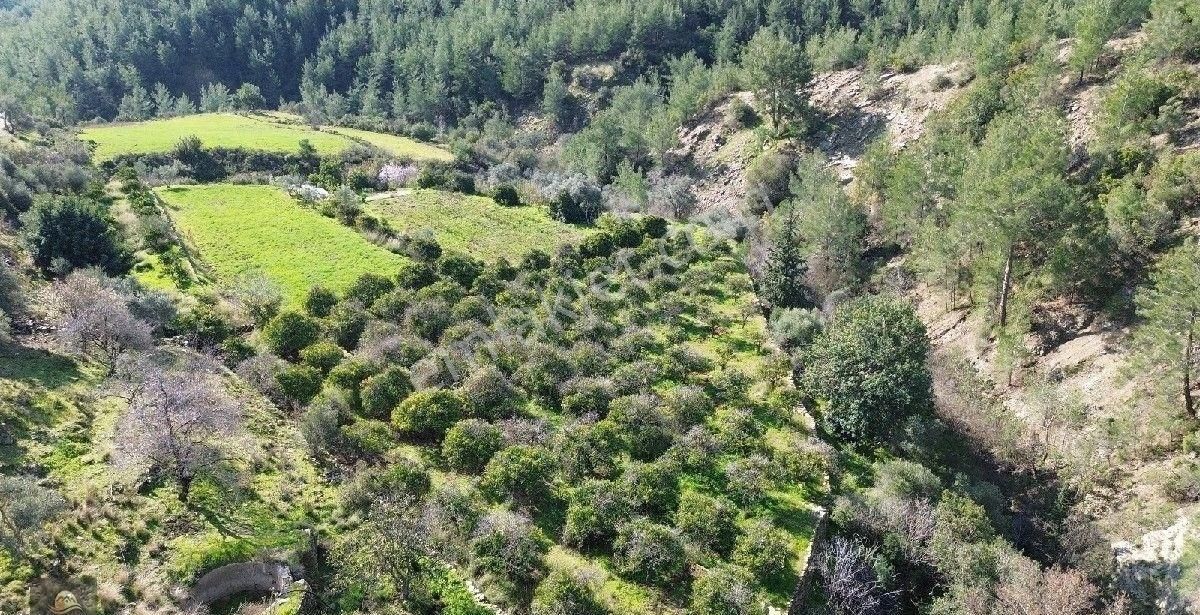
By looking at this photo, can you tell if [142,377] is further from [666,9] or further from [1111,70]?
[666,9]

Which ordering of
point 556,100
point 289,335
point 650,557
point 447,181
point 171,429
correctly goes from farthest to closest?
point 556,100
point 447,181
point 289,335
point 650,557
point 171,429

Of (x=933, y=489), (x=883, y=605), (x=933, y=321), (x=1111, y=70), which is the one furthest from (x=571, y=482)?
(x=1111, y=70)

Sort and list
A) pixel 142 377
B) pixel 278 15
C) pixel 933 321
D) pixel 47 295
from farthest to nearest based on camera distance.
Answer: pixel 278 15
pixel 933 321
pixel 47 295
pixel 142 377

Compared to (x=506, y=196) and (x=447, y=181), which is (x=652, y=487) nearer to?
(x=506, y=196)

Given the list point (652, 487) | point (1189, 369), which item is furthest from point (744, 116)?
point (652, 487)

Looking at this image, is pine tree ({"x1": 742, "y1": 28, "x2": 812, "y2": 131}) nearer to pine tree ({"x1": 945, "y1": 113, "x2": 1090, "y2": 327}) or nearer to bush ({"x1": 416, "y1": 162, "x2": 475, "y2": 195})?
pine tree ({"x1": 945, "y1": 113, "x2": 1090, "y2": 327})

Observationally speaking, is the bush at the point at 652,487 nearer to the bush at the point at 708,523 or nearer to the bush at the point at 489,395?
the bush at the point at 708,523
